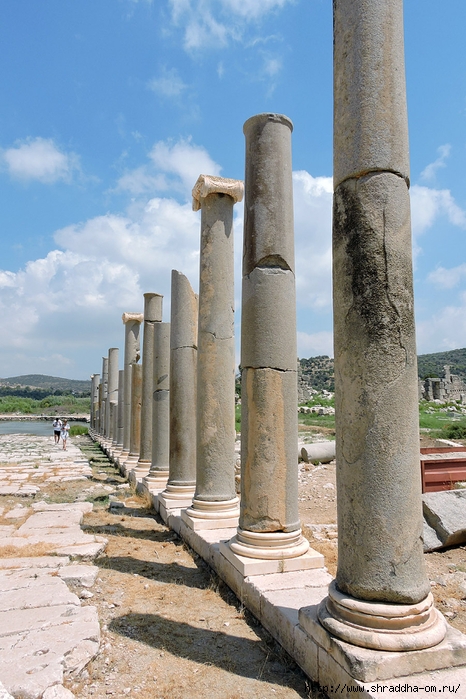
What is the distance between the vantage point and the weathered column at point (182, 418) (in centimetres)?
949

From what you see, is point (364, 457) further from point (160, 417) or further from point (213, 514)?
point (160, 417)

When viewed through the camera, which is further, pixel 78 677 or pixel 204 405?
pixel 204 405

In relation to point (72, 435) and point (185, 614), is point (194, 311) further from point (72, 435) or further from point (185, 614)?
point (72, 435)

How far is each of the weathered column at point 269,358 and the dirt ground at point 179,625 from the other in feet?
2.65

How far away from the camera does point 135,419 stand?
17.8m

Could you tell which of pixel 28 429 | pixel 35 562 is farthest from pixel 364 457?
pixel 28 429

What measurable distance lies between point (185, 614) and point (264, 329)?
2958 millimetres

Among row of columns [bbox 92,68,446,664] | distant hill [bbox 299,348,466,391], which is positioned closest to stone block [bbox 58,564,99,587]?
row of columns [bbox 92,68,446,664]

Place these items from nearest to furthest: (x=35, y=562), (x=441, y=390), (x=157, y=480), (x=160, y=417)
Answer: (x=35, y=562) → (x=157, y=480) → (x=160, y=417) → (x=441, y=390)

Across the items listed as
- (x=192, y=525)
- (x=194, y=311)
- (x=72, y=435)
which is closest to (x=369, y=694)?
(x=192, y=525)

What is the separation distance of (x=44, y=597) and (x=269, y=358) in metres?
3.29

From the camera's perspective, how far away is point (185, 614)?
16.8 ft

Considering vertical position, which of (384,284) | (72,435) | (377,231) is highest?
(377,231)

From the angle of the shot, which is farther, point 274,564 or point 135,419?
point 135,419
